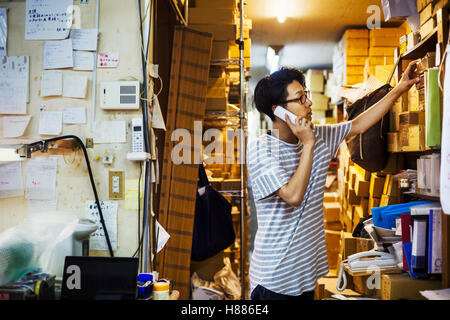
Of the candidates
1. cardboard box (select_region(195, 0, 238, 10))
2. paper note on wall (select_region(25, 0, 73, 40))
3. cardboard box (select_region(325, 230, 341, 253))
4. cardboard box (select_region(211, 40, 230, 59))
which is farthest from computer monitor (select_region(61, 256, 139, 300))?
cardboard box (select_region(325, 230, 341, 253))

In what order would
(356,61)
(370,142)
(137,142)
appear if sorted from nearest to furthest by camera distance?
(137,142), (370,142), (356,61)

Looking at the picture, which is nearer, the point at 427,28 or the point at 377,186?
the point at 427,28

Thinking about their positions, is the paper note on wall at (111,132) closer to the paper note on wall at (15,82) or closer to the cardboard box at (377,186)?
the paper note on wall at (15,82)

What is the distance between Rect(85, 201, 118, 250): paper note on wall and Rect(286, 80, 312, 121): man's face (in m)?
0.92

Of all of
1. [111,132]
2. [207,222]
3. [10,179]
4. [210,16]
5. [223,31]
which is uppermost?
[210,16]

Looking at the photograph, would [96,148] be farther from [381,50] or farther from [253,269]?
[381,50]

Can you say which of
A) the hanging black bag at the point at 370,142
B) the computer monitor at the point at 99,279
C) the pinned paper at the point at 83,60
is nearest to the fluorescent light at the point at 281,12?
the hanging black bag at the point at 370,142

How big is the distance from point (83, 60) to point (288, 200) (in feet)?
3.79

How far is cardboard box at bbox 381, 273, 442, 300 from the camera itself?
203cm

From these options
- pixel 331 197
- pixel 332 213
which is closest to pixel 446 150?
pixel 332 213

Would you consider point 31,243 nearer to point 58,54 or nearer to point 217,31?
point 58,54

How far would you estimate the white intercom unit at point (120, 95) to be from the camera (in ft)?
6.15

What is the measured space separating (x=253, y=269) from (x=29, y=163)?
3.81 feet

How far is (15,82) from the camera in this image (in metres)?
1.94
